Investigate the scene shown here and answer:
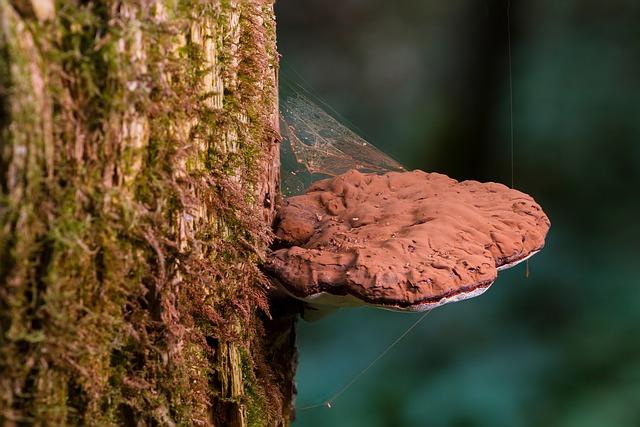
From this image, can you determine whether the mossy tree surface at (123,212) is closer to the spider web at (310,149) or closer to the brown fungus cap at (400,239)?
the brown fungus cap at (400,239)

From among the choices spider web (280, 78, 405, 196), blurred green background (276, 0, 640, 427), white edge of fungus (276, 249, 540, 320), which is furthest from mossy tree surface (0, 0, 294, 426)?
blurred green background (276, 0, 640, 427)

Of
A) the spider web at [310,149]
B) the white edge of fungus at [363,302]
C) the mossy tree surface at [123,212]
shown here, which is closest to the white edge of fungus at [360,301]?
the white edge of fungus at [363,302]

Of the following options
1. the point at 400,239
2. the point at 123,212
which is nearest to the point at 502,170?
the point at 400,239

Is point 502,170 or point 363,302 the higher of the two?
point 502,170

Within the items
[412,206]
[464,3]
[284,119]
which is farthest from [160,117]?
[464,3]

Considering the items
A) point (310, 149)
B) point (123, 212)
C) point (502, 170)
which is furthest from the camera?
point (502, 170)

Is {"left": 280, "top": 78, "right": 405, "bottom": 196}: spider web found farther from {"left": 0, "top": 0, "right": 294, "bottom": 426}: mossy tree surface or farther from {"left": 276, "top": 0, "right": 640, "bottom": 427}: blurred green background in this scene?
{"left": 276, "top": 0, "right": 640, "bottom": 427}: blurred green background

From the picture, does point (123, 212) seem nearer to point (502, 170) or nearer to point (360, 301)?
point (360, 301)
